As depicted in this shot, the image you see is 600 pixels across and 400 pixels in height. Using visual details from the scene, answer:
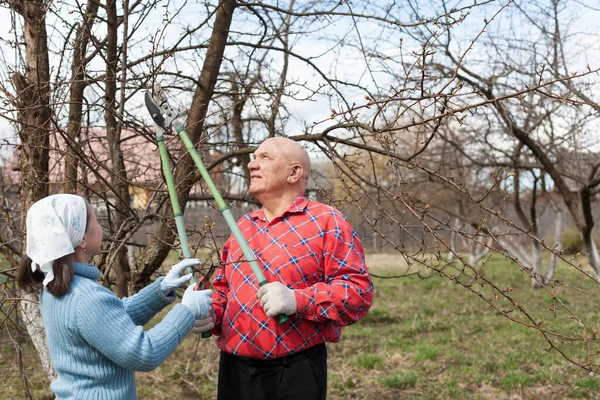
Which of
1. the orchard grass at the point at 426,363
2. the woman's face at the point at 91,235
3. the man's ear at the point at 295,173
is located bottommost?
the orchard grass at the point at 426,363

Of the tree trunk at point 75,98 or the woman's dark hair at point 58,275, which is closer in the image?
the woman's dark hair at point 58,275

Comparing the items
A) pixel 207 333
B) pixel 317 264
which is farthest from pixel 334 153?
pixel 207 333

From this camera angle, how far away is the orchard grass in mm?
5203

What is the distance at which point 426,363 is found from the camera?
6.12 m

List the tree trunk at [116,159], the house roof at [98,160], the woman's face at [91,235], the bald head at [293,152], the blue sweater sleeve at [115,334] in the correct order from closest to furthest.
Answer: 1. the blue sweater sleeve at [115,334]
2. the woman's face at [91,235]
3. the bald head at [293,152]
4. the house roof at [98,160]
5. the tree trunk at [116,159]

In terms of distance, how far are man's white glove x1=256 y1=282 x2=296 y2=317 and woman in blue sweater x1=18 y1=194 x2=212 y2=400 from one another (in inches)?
10.2

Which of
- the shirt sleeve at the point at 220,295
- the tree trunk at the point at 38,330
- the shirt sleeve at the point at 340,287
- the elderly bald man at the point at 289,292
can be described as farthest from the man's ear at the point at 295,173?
the tree trunk at the point at 38,330

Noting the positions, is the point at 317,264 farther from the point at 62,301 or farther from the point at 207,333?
the point at 62,301

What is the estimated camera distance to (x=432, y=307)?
9.69m

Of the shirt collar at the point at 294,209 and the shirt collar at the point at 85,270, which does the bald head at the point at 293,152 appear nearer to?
the shirt collar at the point at 294,209

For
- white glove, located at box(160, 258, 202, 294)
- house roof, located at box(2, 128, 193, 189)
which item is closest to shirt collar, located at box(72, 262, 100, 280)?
white glove, located at box(160, 258, 202, 294)

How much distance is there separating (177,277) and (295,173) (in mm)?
597

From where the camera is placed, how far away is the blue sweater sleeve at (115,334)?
6.18 ft

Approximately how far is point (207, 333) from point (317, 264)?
49 cm
